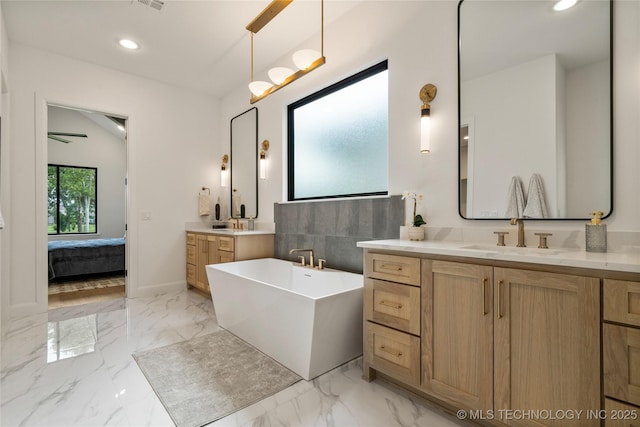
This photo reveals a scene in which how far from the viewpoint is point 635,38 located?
147 centimetres

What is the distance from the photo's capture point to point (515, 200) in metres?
1.83

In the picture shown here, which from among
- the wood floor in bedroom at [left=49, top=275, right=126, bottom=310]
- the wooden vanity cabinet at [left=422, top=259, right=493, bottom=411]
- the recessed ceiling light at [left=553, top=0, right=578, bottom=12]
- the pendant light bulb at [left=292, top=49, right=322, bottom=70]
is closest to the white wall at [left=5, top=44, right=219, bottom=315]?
the wood floor in bedroom at [left=49, top=275, right=126, bottom=310]

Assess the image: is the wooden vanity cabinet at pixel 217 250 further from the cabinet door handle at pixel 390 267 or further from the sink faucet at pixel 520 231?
the sink faucet at pixel 520 231

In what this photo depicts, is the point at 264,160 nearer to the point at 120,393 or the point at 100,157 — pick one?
the point at 120,393

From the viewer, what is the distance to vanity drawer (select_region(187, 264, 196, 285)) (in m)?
4.12

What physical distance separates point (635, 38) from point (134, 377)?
11.0ft

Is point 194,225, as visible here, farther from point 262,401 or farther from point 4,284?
point 262,401

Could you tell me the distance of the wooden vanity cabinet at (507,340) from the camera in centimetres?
117

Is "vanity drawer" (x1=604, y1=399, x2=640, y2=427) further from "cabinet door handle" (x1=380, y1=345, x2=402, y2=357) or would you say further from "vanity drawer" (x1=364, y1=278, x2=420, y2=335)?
"cabinet door handle" (x1=380, y1=345, x2=402, y2=357)

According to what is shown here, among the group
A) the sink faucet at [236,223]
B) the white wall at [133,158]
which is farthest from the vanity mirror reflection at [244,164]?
the white wall at [133,158]

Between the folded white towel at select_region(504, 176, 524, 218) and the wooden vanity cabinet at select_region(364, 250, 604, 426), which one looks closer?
the wooden vanity cabinet at select_region(364, 250, 604, 426)

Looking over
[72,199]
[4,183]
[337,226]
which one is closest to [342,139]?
[337,226]

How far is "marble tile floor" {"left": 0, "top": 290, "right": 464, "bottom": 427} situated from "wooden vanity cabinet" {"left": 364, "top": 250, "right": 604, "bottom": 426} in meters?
0.22

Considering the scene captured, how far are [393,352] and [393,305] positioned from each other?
272 millimetres
